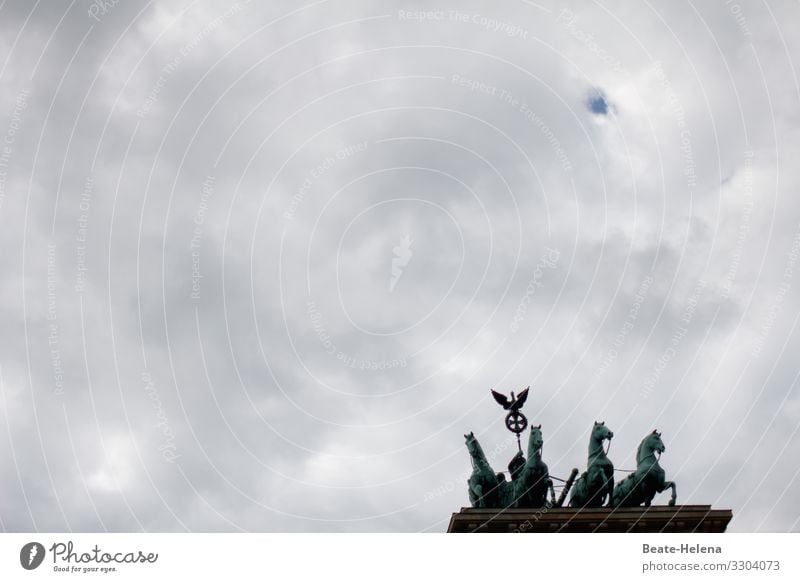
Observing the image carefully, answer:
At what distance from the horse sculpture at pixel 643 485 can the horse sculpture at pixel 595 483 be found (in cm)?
58

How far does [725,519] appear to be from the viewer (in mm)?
48125

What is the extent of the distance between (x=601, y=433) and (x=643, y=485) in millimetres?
4010

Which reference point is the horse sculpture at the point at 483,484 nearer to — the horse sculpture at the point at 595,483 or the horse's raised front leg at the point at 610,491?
the horse sculpture at the point at 595,483

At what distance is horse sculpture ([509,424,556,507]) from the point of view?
51.0 m

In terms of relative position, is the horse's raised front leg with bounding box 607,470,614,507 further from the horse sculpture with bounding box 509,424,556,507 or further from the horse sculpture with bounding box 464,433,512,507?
the horse sculpture with bounding box 464,433,512,507

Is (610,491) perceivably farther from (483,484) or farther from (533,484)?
(483,484)

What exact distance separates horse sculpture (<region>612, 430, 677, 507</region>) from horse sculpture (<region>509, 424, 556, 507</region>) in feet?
11.7

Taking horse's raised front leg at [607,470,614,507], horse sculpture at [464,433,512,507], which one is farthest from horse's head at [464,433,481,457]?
horse's raised front leg at [607,470,614,507]

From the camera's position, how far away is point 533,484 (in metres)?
51.1
